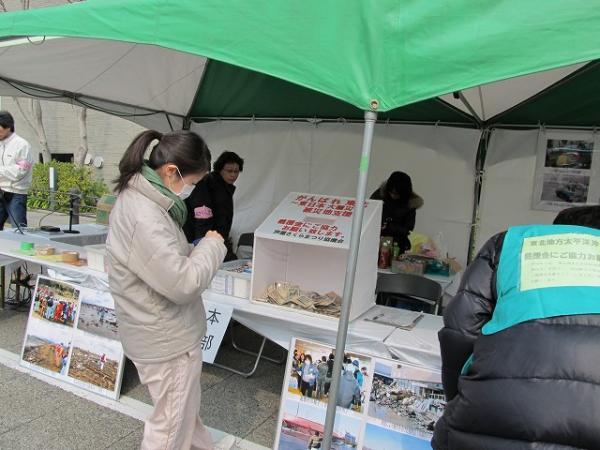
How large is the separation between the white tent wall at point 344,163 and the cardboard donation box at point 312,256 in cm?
215

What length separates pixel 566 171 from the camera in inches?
156

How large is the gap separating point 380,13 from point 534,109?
2.91 metres

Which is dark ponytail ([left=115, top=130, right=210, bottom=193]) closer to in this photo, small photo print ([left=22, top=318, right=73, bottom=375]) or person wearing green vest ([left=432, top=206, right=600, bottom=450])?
person wearing green vest ([left=432, top=206, right=600, bottom=450])

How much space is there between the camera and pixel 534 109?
3879 mm

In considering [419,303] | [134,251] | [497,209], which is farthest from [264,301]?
[497,209]

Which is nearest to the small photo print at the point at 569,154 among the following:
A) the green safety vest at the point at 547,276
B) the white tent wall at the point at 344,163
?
the white tent wall at the point at 344,163

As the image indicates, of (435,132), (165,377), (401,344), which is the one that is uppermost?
(435,132)

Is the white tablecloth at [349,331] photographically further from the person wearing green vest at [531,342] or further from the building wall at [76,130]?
the building wall at [76,130]

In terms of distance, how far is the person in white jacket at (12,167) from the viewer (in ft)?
14.1

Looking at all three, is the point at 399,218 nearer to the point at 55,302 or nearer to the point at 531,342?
the point at 55,302

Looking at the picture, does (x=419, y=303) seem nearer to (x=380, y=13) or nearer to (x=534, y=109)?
(x=534, y=109)

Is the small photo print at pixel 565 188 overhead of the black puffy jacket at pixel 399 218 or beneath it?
overhead

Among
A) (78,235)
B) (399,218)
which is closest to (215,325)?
(399,218)

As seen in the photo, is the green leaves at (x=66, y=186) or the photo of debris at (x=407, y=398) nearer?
the photo of debris at (x=407, y=398)
